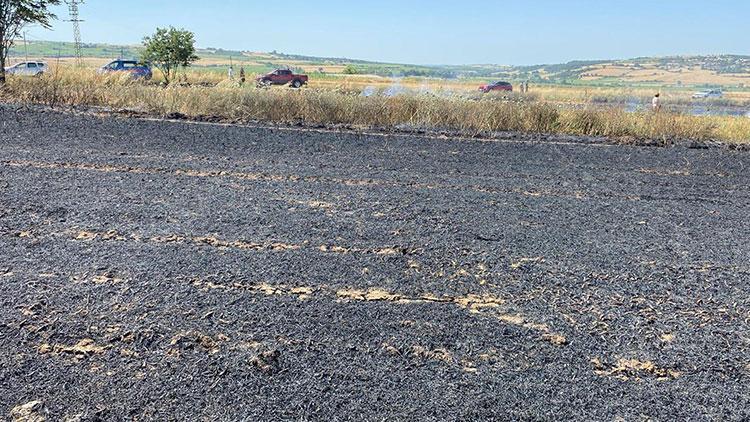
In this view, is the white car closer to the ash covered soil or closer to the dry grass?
the dry grass

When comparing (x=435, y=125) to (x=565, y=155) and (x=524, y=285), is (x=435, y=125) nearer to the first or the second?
(x=565, y=155)

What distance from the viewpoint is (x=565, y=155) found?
848 cm

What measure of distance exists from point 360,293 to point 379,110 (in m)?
7.41

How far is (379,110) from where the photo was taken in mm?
10680

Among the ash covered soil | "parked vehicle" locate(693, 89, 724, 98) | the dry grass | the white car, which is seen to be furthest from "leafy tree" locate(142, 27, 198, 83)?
"parked vehicle" locate(693, 89, 724, 98)

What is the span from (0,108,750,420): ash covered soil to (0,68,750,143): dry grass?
3.56 meters

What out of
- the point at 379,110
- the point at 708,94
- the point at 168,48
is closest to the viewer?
the point at 379,110

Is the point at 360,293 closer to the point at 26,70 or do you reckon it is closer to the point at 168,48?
the point at 26,70

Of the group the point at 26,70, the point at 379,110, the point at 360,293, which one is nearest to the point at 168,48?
the point at 26,70

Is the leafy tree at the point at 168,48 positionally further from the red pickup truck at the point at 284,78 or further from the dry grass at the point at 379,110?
the dry grass at the point at 379,110

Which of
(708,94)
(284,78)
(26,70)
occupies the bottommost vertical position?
(708,94)

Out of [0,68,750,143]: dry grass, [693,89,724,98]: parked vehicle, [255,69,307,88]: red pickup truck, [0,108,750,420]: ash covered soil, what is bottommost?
[0,108,750,420]: ash covered soil

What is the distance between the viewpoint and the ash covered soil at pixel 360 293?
262 centimetres

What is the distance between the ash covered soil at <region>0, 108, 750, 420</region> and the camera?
8.59ft
